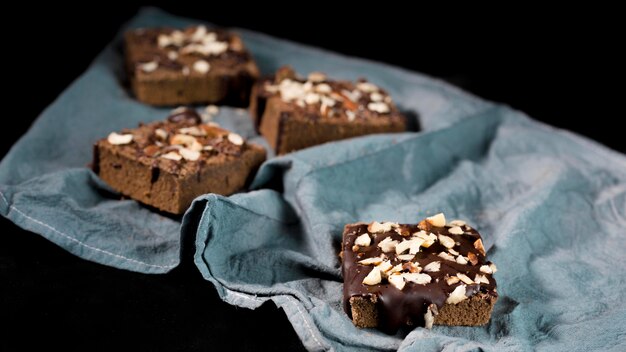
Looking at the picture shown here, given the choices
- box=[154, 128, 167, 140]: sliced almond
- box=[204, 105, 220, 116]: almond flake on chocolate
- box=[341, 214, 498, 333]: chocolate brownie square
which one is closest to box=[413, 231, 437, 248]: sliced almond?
box=[341, 214, 498, 333]: chocolate brownie square

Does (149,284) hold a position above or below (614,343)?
below

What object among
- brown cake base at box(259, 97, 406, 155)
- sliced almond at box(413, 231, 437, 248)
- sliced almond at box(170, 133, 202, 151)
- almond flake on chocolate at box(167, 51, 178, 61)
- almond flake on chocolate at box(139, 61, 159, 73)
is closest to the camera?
sliced almond at box(413, 231, 437, 248)

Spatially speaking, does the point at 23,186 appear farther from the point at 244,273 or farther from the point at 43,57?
the point at 43,57

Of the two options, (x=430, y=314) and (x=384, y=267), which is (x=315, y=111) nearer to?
(x=384, y=267)

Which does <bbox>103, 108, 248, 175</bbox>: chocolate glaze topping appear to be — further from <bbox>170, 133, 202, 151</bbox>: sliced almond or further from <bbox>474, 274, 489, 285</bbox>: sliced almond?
<bbox>474, 274, 489, 285</bbox>: sliced almond

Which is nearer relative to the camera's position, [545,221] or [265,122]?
[545,221]

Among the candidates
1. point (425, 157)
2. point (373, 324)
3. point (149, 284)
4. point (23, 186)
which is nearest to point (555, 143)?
point (425, 157)
